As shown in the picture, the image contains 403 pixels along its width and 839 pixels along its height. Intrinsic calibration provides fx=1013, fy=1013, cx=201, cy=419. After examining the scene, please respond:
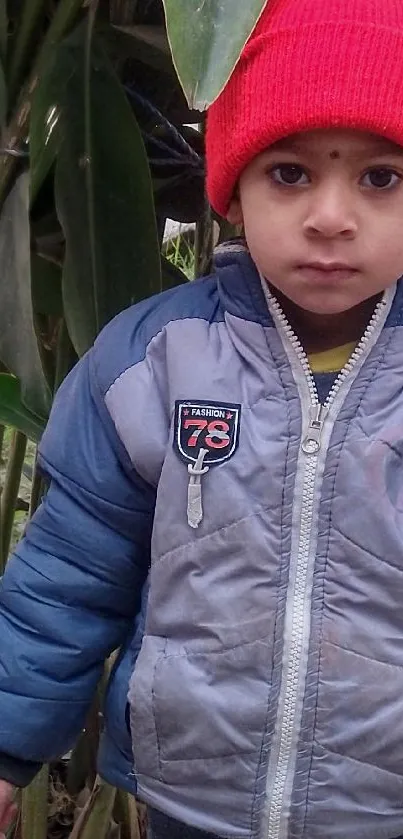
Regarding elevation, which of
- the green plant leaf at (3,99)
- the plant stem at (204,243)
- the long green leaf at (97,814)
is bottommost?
the long green leaf at (97,814)

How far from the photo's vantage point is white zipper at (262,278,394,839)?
1.92 feet

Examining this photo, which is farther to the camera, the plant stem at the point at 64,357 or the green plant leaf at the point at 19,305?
the plant stem at the point at 64,357

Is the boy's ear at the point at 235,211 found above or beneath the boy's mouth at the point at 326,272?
above

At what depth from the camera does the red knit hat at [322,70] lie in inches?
20.4

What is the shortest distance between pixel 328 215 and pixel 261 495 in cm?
17

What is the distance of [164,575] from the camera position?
2.03ft

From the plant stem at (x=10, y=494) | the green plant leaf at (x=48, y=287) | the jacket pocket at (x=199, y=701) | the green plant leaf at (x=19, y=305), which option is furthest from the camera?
the plant stem at (x=10, y=494)

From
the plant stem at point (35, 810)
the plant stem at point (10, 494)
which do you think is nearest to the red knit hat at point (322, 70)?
the plant stem at point (10, 494)

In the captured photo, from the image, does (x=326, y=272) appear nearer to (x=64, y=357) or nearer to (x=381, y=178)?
(x=381, y=178)

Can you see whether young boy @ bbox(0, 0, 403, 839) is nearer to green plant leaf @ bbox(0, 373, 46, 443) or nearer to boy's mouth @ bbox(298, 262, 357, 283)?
boy's mouth @ bbox(298, 262, 357, 283)

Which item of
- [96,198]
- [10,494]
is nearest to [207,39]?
[96,198]

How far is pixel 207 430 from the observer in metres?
0.60

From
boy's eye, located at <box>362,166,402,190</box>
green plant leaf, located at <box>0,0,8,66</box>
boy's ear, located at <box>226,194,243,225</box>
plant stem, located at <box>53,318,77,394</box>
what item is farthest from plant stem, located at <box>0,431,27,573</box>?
boy's eye, located at <box>362,166,402,190</box>

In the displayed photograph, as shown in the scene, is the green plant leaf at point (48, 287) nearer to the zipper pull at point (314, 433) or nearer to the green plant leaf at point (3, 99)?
the green plant leaf at point (3, 99)
